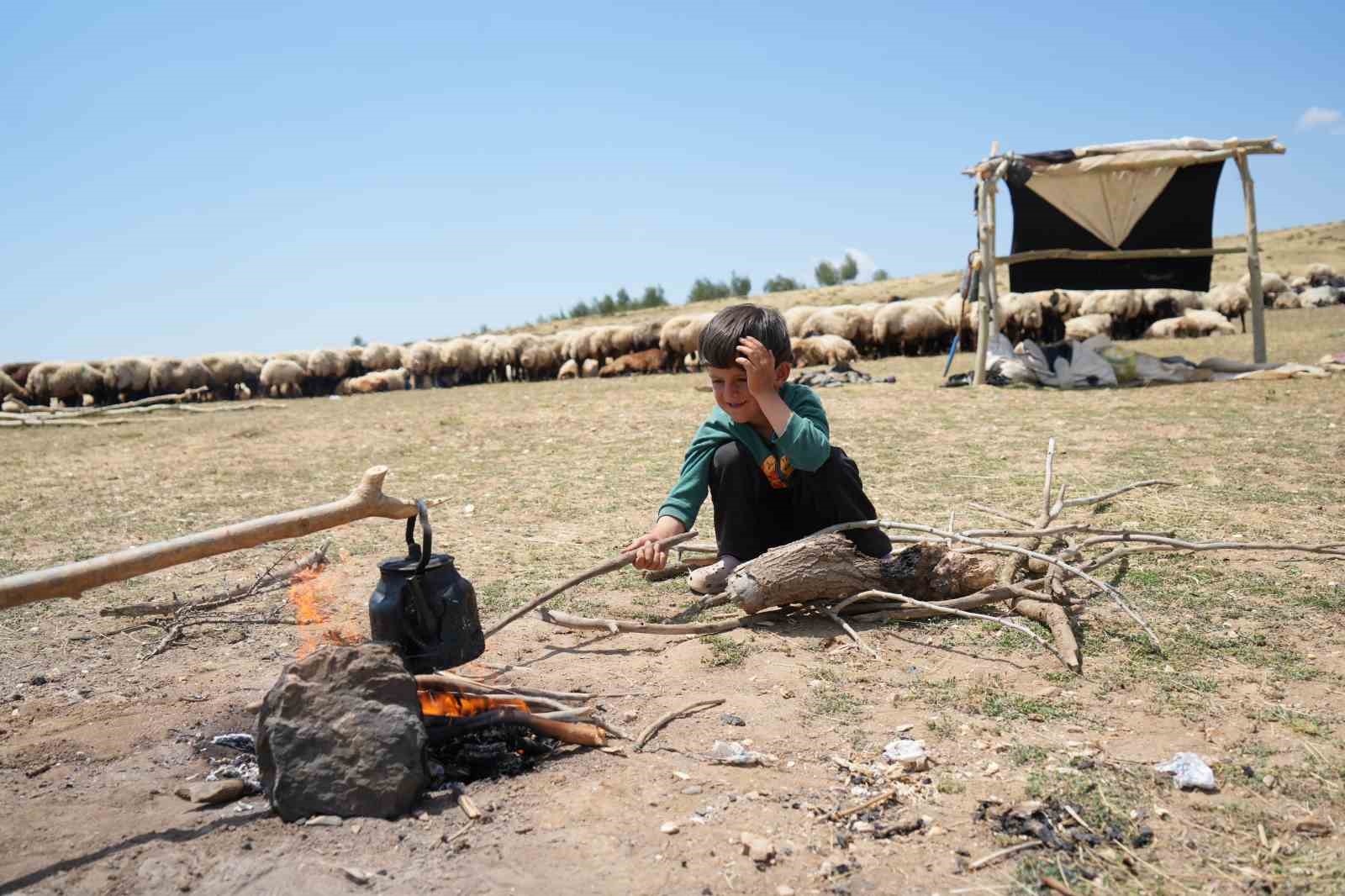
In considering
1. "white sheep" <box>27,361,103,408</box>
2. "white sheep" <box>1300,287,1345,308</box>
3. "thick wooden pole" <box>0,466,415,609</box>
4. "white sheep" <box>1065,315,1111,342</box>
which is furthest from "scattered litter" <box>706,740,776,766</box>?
"white sheep" <box>1300,287,1345,308</box>

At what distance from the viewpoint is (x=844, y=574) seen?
3480mm

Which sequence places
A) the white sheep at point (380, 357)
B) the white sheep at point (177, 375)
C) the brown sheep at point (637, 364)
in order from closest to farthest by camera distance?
the brown sheep at point (637, 364)
the white sheep at point (177, 375)
the white sheep at point (380, 357)

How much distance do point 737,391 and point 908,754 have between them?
1.48m

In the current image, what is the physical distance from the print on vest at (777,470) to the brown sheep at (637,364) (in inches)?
821

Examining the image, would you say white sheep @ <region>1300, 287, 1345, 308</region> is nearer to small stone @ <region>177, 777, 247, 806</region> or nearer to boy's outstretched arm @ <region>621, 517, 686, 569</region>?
boy's outstretched arm @ <region>621, 517, 686, 569</region>

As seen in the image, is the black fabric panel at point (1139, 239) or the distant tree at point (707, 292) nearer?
the black fabric panel at point (1139, 239)

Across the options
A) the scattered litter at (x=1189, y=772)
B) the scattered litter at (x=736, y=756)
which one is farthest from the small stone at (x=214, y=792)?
the scattered litter at (x=1189, y=772)

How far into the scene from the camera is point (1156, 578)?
12.6 ft

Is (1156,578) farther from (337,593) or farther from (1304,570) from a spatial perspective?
(337,593)

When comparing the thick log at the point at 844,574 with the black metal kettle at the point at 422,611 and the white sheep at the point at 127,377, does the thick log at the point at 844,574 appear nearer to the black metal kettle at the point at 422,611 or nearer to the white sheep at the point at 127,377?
the black metal kettle at the point at 422,611

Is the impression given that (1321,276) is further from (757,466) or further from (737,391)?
(737,391)

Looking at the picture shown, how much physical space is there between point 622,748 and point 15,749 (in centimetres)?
174

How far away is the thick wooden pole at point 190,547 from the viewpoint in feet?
6.86

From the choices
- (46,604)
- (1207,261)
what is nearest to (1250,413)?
(1207,261)
